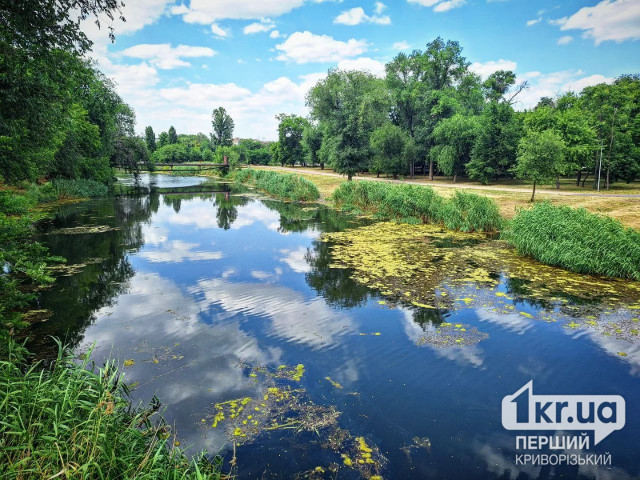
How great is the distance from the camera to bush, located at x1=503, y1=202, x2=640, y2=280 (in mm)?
11930

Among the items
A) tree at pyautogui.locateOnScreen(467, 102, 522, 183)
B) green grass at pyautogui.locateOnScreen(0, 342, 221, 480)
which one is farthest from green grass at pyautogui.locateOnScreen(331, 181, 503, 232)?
green grass at pyautogui.locateOnScreen(0, 342, 221, 480)

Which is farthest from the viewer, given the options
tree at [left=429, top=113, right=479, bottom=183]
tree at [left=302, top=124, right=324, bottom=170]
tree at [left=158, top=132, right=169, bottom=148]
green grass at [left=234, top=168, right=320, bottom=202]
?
tree at [left=158, top=132, right=169, bottom=148]

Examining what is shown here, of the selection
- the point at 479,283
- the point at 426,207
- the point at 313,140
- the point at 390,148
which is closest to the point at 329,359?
the point at 479,283

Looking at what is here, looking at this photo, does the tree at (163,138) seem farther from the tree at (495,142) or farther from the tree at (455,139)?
the tree at (495,142)

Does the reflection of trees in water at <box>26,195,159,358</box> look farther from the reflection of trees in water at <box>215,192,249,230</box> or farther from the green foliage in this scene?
the green foliage

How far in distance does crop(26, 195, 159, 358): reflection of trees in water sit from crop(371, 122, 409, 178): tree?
28.8 metres

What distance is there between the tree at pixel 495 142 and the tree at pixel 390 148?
8.82 m

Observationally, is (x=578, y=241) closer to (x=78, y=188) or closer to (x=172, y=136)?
(x=78, y=188)

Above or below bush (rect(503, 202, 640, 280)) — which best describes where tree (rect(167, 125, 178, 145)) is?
above

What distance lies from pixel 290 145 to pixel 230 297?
7164cm

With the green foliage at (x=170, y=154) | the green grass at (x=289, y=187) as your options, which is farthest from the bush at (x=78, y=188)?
the green foliage at (x=170, y=154)

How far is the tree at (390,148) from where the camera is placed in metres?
44.2

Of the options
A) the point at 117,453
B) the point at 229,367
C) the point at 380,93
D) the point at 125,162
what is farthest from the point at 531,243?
the point at 125,162

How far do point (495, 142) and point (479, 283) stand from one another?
101ft
